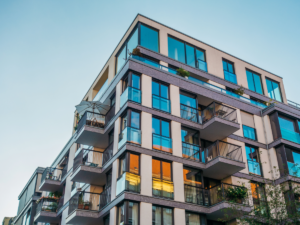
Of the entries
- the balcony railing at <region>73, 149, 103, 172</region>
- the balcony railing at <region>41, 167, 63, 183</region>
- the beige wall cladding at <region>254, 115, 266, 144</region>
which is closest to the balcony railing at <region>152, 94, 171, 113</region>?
the balcony railing at <region>73, 149, 103, 172</region>

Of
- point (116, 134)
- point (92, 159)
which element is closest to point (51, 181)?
point (92, 159)

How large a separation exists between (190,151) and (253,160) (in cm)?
561

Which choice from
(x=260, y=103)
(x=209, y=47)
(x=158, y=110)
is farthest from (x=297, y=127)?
(x=158, y=110)

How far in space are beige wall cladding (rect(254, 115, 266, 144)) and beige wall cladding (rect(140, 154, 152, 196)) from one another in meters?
10.3

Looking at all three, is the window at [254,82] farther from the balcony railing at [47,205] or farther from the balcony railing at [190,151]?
the balcony railing at [47,205]

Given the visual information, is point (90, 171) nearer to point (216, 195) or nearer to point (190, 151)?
point (190, 151)

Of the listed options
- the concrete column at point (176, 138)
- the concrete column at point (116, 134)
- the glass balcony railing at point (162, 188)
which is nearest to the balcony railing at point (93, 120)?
the concrete column at point (116, 134)

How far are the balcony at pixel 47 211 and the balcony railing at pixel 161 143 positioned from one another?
45.0 feet

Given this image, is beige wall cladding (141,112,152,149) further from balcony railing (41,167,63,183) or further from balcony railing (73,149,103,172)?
balcony railing (41,167,63,183)

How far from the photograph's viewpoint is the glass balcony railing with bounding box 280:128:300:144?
28.5 metres

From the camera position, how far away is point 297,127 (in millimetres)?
29781

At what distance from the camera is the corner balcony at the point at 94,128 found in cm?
2664

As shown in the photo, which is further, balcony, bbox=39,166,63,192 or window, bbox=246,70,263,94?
balcony, bbox=39,166,63,192

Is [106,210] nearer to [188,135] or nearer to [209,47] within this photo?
[188,135]
